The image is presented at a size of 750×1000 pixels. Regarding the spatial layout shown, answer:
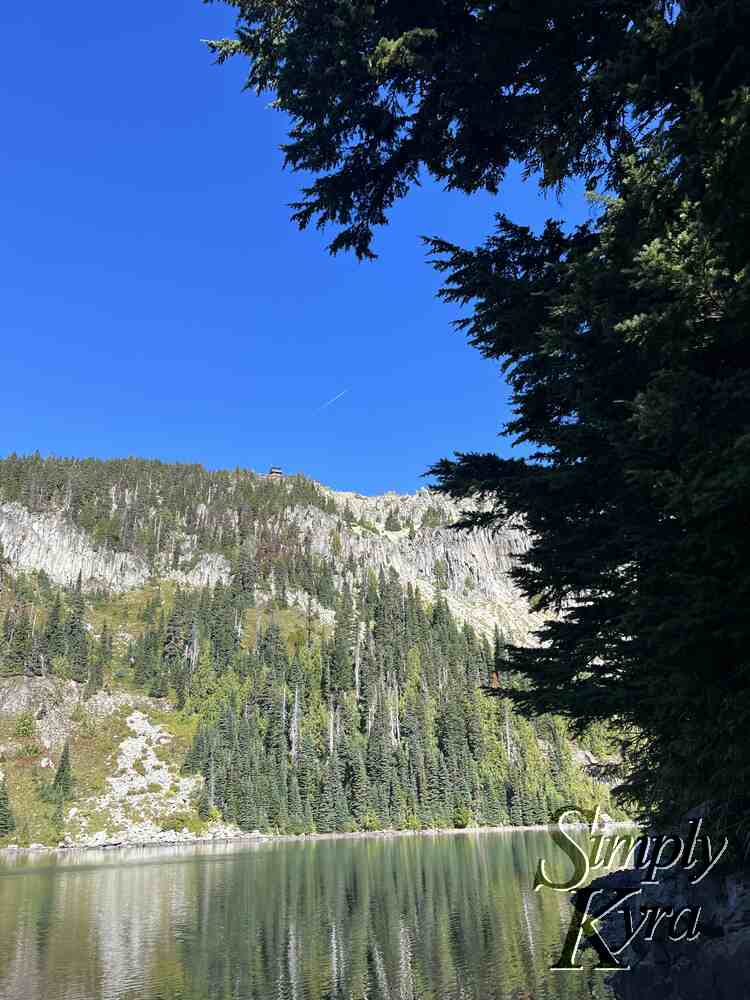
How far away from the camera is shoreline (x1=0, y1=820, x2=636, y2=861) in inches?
4122

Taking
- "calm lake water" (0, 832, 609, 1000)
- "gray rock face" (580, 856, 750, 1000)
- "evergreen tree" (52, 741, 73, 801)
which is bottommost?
"calm lake water" (0, 832, 609, 1000)

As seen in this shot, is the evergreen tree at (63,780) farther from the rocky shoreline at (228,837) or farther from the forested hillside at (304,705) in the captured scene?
the rocky shoreline at (228,837)

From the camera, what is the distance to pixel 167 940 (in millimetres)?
35875

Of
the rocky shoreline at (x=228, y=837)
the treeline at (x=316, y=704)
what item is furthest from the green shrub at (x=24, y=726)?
the rocky shoreline at (x=228, y=837)

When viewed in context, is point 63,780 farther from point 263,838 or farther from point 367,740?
point 367,740

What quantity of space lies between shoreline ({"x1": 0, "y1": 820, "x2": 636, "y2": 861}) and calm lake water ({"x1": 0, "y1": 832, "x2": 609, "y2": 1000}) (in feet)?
132

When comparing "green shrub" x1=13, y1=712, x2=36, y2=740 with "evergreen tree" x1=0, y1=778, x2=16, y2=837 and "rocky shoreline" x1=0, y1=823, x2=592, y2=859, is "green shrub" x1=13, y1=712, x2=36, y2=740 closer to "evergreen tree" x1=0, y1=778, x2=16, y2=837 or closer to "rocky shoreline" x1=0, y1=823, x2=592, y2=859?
"evergreen tree" x1=0, y1=778, x2=16, y2=837

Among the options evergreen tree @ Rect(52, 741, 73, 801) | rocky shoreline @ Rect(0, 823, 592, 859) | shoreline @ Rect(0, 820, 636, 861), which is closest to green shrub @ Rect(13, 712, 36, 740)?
evergreen tree @ Rect(52, 741, 73, 801)

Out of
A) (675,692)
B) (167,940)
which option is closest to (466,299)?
(675,692)

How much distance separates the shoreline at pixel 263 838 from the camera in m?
105

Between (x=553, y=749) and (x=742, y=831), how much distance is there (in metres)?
162

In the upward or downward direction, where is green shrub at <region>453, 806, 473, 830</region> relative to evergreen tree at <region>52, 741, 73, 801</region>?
downward

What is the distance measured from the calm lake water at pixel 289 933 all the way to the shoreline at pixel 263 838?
132 ft

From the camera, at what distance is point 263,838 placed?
118375 millimetres
